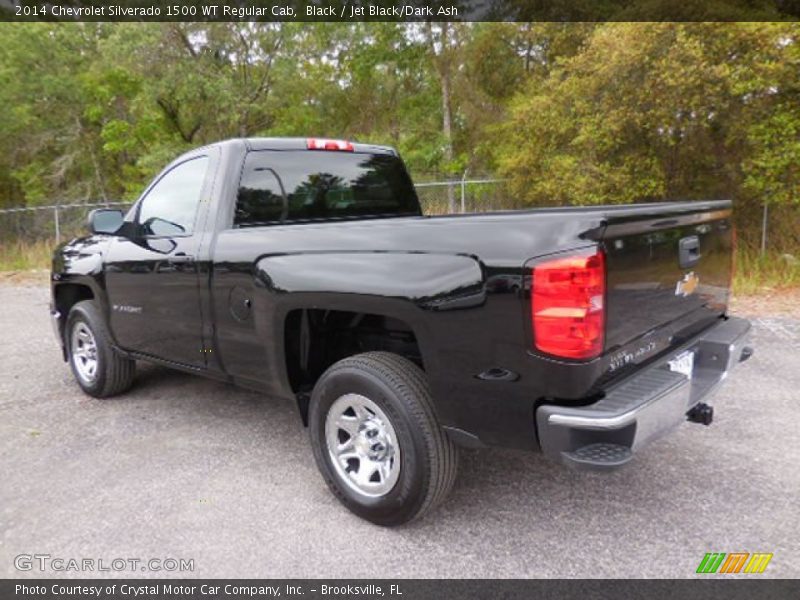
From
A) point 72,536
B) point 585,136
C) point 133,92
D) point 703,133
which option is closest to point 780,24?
point 703,133

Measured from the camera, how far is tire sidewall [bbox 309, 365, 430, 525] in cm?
254

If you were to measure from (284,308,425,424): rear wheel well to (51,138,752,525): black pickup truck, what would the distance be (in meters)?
0.01

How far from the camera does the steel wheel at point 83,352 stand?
15.2ft

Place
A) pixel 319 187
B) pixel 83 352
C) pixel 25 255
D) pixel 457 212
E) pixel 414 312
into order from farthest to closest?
pixel 25 255 → pixel 457 212 → pixel 83 352 → pixel 319 187 → pixel 414 312

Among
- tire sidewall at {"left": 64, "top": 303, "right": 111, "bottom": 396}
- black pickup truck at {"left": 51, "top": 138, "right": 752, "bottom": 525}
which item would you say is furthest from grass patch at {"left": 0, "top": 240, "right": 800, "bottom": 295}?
tire sidewall at {"left": 64, "top": 303, "right": 111, "bottom": 396}

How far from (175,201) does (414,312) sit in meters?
2.26

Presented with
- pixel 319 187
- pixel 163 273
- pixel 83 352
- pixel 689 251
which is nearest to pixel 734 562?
pixel 689 251

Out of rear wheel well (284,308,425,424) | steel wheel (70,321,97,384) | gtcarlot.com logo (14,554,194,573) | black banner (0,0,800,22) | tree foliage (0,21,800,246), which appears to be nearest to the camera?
gtcarlot.com logo (14,554,194,573)

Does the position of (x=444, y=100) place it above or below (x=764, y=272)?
above

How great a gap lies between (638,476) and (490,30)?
47.5 feet

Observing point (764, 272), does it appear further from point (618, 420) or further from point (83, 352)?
point (83, 352)

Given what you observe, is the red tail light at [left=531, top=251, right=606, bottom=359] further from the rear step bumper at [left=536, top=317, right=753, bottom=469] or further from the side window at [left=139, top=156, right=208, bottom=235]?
the side window at [left=139, top=156, right=208, bottom=235]

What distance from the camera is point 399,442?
2.58m
